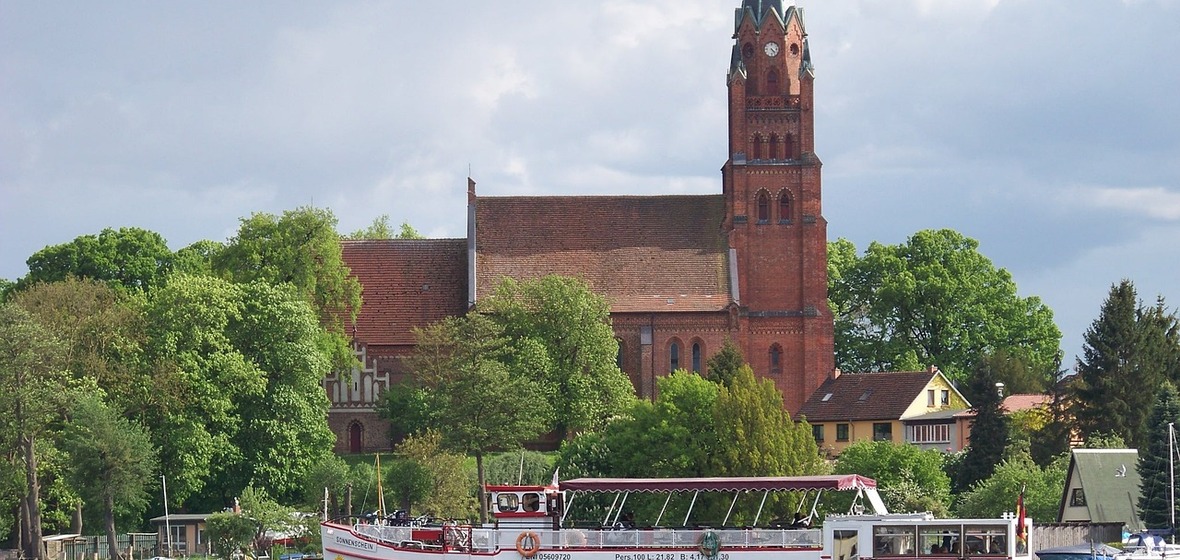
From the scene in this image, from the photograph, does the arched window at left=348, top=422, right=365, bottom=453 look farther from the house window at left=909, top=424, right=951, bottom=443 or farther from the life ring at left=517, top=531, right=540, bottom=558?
the life ring at left=517, top=531, right=540, bottom=558

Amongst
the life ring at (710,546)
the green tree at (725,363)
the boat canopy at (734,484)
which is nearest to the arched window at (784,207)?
the green tree at (725,363)

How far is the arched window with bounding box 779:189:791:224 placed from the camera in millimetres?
116938

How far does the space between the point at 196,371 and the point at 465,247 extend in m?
30.3

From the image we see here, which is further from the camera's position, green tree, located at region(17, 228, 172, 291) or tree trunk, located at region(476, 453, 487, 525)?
green tree, located at region(17, 228, 172, 291)

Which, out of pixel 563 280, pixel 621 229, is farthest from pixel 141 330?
pixel 621 229

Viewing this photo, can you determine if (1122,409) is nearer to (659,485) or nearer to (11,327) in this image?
(659,485)

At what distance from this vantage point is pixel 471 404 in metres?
96.8

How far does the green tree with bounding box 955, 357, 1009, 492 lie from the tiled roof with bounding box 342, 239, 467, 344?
31917 millimetres

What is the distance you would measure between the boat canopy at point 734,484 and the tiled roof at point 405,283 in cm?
5202

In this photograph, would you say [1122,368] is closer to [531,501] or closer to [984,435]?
[984,435]

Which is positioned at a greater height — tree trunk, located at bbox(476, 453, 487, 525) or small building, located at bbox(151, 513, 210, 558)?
tree trunk, located at bbox(476, 453, 487, 525)

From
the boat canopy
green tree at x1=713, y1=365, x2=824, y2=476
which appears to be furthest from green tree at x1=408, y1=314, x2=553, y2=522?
the boat canopy

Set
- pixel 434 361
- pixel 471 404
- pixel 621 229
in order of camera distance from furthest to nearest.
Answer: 1. pixel 621 229
2. pixel 434 361
3. pixel 471 404

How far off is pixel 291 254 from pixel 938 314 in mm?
45828
